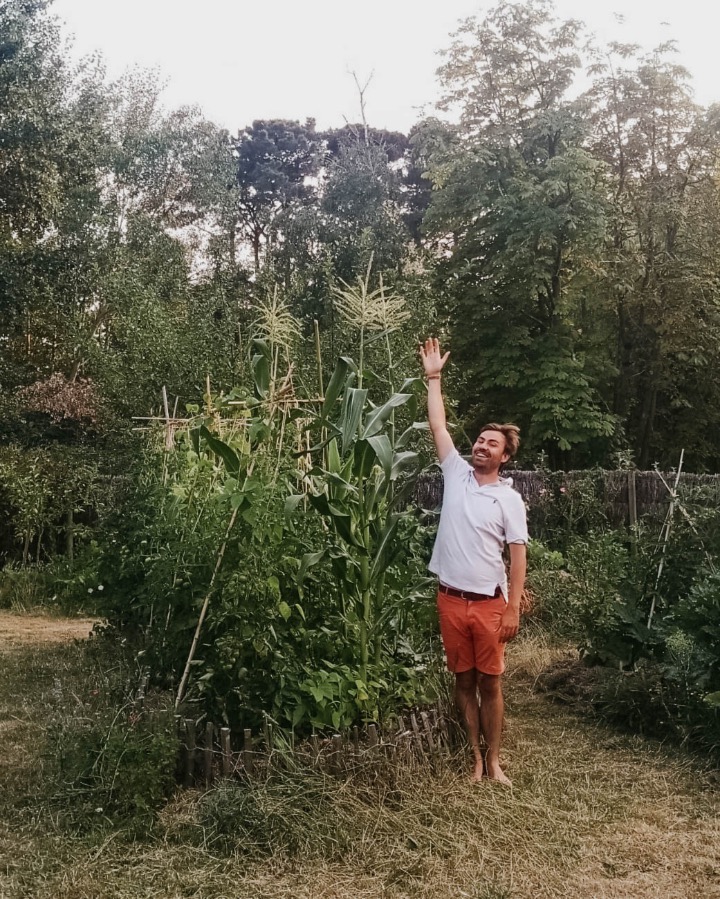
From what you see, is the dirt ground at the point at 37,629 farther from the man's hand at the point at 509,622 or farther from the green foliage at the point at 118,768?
the man's hand at the point at 509,622

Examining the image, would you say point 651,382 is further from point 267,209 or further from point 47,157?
point 267,209

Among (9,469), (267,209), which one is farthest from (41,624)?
(267,209)

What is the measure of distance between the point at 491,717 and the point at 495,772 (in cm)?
22

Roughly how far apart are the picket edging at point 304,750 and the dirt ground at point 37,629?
11.6ft

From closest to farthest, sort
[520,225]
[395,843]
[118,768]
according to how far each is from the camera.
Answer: [395,843]
[118,768]
[520,225]

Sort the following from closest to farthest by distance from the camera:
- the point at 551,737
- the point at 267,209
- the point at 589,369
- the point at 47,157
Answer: the point at 551,737 → the point at 47,157 → the point at 589,369 → the point at 267,209

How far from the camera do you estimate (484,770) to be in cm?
356

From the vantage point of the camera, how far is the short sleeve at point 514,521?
337cm

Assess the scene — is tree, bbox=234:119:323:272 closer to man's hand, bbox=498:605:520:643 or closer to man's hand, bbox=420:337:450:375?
man's hand, bbox=420:337:450:375

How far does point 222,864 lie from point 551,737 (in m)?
1.96

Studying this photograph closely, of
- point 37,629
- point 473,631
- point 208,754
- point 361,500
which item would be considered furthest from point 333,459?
point 37,629

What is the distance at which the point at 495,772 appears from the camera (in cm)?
346

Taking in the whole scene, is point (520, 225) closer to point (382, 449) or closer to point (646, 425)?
point (646, 425)

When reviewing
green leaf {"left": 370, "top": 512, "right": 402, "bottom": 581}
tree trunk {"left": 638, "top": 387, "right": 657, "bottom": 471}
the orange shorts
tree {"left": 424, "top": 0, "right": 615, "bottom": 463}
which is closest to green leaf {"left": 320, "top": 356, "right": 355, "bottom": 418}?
green leaf {"left": 370, "top": 512, "right": 402, "bottom": 581}
